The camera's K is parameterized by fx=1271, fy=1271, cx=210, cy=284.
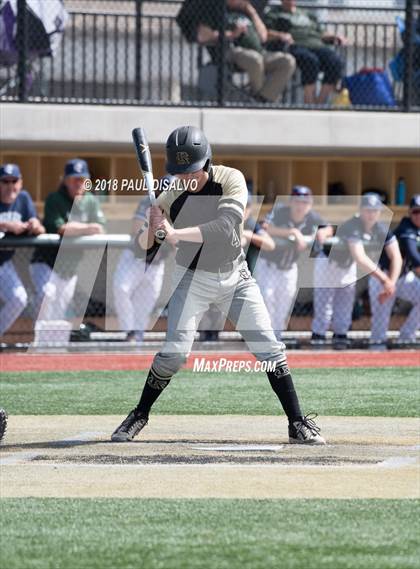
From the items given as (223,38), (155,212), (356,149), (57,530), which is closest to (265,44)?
(223,38)

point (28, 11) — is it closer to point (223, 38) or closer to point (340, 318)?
point (223, 38)

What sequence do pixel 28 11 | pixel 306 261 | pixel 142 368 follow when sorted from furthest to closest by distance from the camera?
pixel 28 11, pixel 306 261, pixel 142 368

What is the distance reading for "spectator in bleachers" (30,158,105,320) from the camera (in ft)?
43.7

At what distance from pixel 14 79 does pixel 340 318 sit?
542 cm

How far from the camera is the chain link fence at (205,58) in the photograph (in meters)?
15.8

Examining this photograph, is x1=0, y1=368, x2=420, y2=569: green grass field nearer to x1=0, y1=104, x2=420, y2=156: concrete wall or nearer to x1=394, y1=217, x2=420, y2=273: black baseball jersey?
x1=394, y1=217, x2=420, y2=273: black baseball jersey

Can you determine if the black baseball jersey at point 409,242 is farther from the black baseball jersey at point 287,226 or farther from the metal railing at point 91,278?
the black baseball jersey at point 287,226

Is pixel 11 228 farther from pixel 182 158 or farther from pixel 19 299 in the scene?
pixel 182 158

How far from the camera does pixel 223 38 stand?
16.2 metres

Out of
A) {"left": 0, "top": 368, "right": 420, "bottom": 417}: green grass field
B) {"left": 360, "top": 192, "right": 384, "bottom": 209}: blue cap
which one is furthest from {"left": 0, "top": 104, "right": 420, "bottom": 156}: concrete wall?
{"left": 0, "top": 368, "right": 420, "bottom": 417}: green grass field

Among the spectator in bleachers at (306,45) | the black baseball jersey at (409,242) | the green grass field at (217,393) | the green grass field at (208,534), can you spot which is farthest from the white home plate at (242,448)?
the spectator in bleachers at (306,45)

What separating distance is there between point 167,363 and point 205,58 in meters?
11.2

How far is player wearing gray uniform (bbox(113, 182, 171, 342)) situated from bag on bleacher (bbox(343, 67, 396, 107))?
4669 mm

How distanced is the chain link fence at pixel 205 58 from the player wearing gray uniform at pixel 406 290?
3254mm
